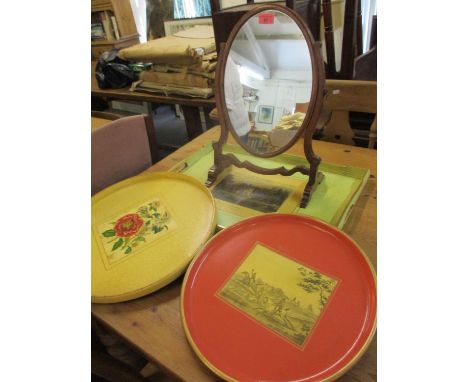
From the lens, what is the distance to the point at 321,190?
34.3 inches

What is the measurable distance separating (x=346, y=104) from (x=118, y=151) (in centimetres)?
81

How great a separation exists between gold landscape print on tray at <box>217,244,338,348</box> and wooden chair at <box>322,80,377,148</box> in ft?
1.90

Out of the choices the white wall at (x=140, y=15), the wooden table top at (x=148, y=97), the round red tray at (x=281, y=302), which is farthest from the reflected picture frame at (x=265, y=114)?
the white wall at (x=140, y=15)

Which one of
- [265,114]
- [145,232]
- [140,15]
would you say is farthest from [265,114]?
[140,15]

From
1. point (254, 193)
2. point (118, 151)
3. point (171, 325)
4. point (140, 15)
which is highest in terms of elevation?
point (140, 15)

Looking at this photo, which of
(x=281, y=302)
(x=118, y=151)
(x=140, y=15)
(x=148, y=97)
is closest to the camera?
(x=281, y=302)

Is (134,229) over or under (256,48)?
under

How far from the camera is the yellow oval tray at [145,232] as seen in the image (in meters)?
0.64

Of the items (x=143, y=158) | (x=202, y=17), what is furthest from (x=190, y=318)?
(x=202, y=17)

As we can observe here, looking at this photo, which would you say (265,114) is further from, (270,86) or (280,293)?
(280,293)

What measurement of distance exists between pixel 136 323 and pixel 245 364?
24 centimetres

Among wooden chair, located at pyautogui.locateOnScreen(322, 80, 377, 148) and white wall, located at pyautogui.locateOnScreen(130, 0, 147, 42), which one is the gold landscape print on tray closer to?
wooden chair, located at pyautogui.locateOnScreen(322, 80, 377, 148)

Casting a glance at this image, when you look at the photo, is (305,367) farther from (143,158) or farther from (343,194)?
(143,158)

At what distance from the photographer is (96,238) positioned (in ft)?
2.48
